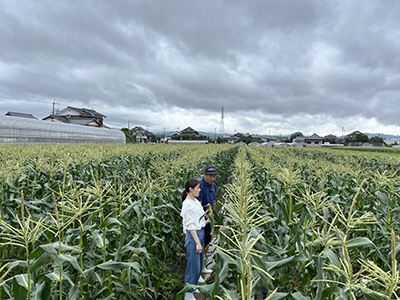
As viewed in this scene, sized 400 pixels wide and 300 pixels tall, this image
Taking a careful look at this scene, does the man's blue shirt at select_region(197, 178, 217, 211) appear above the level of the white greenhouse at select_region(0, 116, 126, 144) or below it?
below

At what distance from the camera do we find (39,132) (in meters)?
24.1

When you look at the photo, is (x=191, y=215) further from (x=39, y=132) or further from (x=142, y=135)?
(x=142, y=135)

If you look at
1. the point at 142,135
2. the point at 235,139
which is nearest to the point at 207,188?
the point at 142,135

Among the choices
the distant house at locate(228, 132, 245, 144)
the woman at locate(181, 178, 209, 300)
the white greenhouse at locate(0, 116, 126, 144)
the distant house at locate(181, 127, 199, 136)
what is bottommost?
the woman at locate(181, 178, 209, 300)

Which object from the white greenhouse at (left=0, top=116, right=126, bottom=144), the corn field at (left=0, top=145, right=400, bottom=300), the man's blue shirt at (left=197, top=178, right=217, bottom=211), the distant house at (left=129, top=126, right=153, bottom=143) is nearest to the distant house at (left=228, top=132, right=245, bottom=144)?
the distant house at (left=129, top=126, right=153, bottom=143)

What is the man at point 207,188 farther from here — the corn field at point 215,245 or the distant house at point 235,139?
the distant house at point 235,139

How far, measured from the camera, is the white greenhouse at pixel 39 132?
67.3 ft

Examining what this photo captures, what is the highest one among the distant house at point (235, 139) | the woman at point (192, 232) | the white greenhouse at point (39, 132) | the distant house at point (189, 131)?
the distant house at point (189, 131)

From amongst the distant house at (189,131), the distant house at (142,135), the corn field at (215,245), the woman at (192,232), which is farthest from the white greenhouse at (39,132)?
the distant house at (189,131)

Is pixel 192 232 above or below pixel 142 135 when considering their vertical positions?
below

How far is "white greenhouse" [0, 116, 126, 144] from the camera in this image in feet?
67.3

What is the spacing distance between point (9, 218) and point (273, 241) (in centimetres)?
494

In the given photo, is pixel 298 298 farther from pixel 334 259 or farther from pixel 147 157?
pixel 147 157

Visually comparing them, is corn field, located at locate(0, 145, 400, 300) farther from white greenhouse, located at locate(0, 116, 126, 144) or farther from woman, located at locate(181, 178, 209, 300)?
white greenhouse, located at locate(0, 116, 126, 144)
